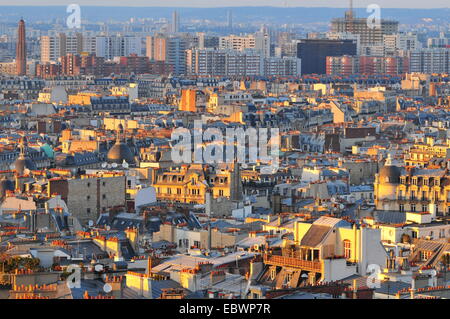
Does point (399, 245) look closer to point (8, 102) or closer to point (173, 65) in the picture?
point (8, 102)

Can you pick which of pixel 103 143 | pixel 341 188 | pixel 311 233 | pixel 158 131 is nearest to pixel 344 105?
pixel 158 131

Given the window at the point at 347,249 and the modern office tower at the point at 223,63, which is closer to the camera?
the window at the point at 347,249

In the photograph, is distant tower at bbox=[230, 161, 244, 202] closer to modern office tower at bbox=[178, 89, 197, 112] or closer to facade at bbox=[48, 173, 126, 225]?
facade at bbox=[48, 173, 126, 225]

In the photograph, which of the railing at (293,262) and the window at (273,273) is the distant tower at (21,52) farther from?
the window at (273,273)

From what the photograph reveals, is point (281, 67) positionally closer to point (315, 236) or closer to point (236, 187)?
point (236, 187)

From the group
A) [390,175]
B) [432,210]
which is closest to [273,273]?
[432,210]

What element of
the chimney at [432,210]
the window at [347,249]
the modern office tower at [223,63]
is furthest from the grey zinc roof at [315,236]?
the modern office tower at [223,63]
